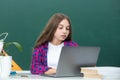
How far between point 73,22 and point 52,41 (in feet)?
3.77

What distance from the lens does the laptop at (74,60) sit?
200 cm

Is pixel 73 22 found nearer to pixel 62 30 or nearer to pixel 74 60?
pixel 62 30

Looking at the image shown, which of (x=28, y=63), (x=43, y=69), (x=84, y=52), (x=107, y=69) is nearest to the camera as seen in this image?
(x=107, y=69)

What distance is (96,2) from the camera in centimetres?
382

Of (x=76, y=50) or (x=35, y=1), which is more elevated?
(x=35, y=1)

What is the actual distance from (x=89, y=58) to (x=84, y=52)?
8 centimetres

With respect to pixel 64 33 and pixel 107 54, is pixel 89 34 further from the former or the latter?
pixel 64 33

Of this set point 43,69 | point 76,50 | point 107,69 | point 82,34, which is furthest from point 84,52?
point 82,34

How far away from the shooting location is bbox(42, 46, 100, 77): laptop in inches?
78.7

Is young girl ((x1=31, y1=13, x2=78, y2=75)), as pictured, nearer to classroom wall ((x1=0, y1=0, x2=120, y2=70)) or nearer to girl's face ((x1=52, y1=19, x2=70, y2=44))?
girl's face ((x1=52, y1=19, x2=70, y2=44))

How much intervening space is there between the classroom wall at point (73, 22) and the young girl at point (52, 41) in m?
1.09

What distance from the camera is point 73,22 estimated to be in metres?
3.76

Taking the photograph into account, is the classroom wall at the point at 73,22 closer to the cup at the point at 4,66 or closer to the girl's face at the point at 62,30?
the girl's face at the point at 62,30

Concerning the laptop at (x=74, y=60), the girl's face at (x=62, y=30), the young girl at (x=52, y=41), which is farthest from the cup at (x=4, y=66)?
the girl's face at (x=62, y=30)
